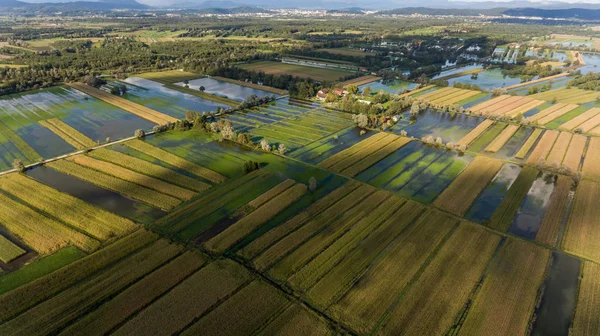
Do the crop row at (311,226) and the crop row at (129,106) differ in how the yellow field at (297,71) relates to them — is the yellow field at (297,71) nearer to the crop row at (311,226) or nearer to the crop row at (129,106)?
the crop row at (129,106)

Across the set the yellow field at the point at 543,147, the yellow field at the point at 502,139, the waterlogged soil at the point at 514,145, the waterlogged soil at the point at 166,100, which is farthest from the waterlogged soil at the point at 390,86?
the waterlogged soil at the point at 166,100

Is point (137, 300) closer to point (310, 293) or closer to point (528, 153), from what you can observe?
point (310, 293)

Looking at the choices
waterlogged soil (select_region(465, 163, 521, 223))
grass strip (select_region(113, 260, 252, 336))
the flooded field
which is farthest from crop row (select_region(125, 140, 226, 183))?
waterlogged soil (select_region(465, 163, 521, 223))

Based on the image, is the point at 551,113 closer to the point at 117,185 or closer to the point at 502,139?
the point at 502,139

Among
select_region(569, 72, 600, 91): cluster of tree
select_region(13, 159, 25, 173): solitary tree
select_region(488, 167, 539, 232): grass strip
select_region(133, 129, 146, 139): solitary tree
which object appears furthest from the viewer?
select_region(569, 72, 600, 91): cluster of tree

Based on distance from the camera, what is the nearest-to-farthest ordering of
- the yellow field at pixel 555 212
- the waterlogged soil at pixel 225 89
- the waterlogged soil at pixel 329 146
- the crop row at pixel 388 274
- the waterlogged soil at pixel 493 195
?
the crop row at pixel 388 274, the yellow field at pixel 555 212, the waterlogged soil at pixel 493 195, the waterlogged soil at pixel 329 146, the waterlogged soil at pixel 225 89

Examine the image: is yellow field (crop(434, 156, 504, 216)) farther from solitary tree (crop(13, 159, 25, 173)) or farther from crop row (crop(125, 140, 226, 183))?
solitary tree (crop(13, 159, 25, 173))
